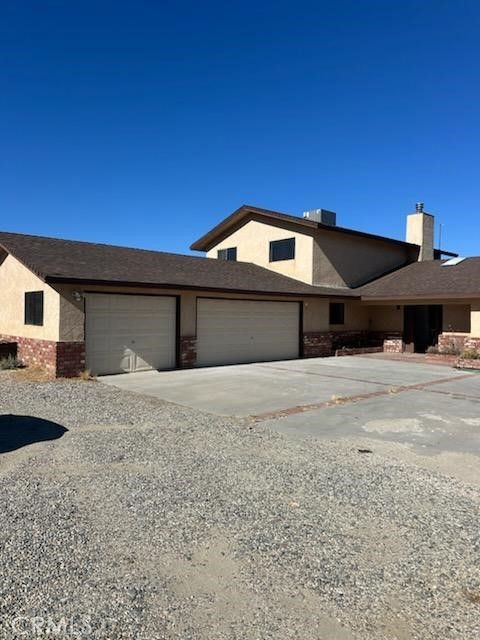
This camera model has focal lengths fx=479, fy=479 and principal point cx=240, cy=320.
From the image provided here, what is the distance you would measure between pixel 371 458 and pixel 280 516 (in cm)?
219

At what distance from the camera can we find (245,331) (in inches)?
688

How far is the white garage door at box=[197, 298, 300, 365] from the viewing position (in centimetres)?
1619

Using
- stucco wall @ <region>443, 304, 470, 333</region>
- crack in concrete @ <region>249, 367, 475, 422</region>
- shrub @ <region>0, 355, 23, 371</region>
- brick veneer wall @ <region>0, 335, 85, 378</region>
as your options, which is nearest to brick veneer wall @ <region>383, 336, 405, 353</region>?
stucco wall @ <region>443, 304, 470, 333</region>

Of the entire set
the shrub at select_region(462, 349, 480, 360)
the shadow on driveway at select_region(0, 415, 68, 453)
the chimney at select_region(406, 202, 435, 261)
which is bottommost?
the shadow on driveway at select_region(0, 415, 68, 453)

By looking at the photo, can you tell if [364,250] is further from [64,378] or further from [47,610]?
[47,610]

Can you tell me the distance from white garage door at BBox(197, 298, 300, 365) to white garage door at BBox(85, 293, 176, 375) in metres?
1.35

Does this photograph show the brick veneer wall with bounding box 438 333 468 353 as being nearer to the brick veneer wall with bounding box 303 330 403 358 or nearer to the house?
the house

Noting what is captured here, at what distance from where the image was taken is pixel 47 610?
288cm

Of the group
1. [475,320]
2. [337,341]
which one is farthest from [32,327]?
[475,320]

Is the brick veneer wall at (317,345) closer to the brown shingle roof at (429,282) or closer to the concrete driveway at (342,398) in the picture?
the brown shingle roof at (429,282)

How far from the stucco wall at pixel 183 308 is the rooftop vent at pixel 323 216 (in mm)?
4905

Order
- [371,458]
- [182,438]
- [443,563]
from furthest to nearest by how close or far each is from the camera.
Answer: [182,438] → [371,458] → [443,563]

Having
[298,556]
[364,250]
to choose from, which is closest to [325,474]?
[298,556]

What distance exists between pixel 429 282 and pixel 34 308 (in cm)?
1572
